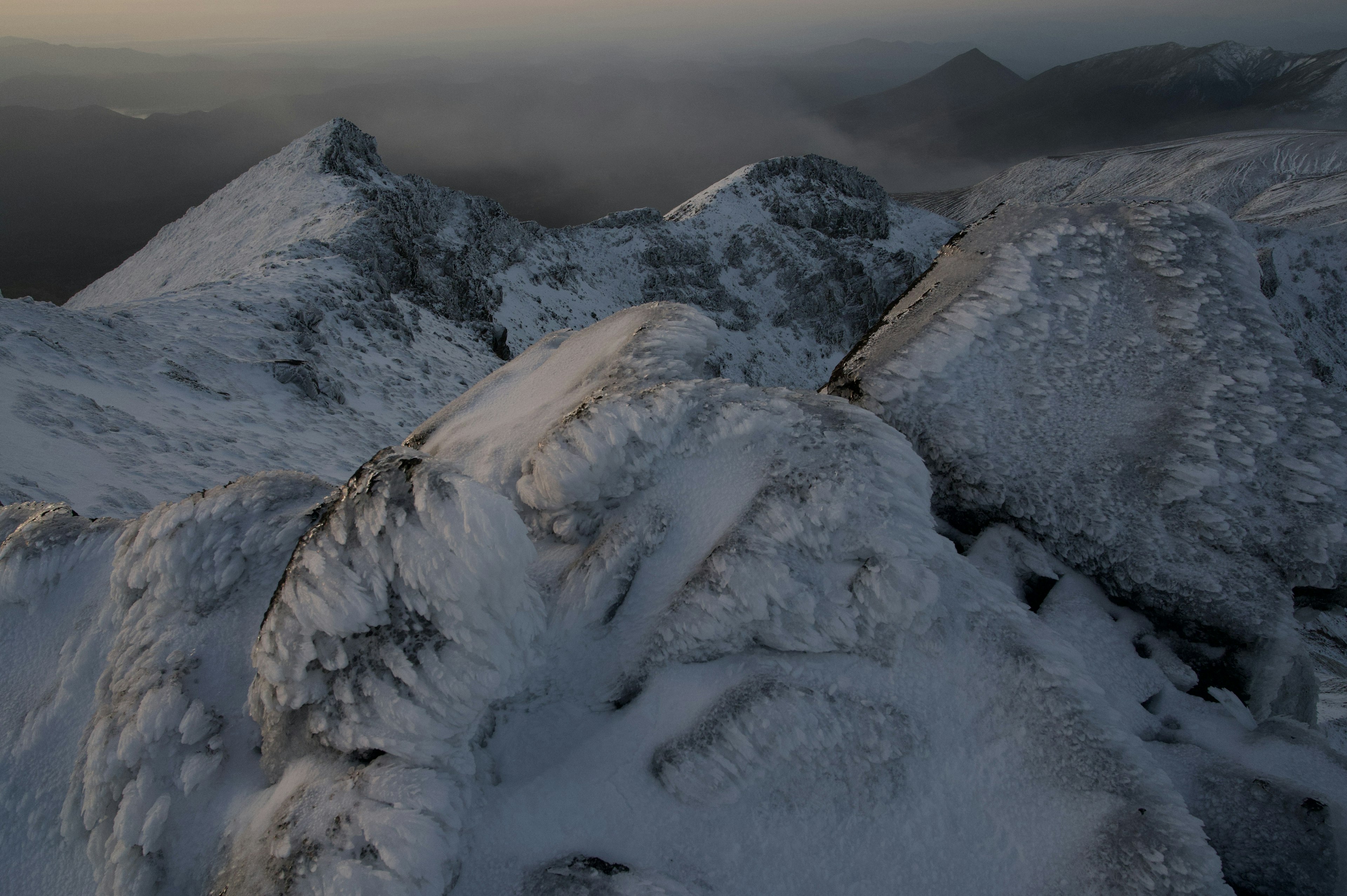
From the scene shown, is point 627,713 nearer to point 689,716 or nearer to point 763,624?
point 689,716

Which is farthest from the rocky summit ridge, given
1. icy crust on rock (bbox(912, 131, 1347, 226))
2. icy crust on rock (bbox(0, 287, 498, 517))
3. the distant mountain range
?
the distant mountain range

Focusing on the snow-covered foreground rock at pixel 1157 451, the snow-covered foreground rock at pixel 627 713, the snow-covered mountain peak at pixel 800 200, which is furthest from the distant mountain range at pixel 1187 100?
the snow-covered foreground rock at pixel 627 713

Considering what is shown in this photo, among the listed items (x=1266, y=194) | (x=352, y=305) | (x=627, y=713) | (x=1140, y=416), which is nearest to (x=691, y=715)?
(x=627, y=713)

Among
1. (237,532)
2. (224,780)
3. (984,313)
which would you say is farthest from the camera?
(984,313)

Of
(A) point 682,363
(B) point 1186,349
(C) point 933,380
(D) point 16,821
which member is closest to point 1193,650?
(B) point 1186,349

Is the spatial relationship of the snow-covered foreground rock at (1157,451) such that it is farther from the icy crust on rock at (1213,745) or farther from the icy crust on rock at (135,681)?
the icy crust on rock at (135,681)

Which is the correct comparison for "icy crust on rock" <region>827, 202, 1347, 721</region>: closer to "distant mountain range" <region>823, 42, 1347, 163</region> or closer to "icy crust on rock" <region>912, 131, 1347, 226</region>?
"icy crust on rock" <region>912, 131, 1347, 226</region>

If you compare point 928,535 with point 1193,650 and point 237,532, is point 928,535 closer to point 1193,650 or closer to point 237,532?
point 1193,650
